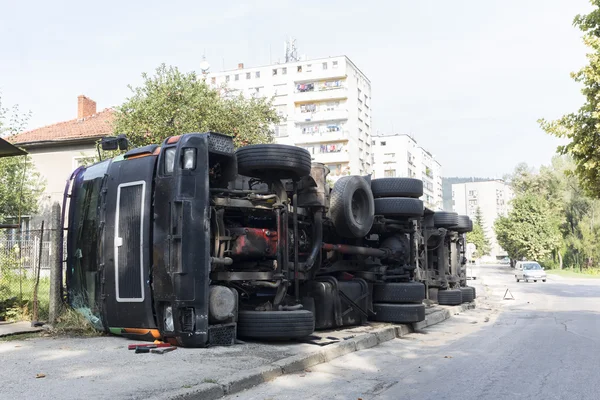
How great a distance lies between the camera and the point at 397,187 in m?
11.1

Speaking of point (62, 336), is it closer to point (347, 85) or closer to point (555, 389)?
point (555, 389)

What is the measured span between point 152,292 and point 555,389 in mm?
4838

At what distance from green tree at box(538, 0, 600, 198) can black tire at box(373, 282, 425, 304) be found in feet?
21.9

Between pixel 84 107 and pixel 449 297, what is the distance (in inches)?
1043

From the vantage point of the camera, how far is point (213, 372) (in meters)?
5.54

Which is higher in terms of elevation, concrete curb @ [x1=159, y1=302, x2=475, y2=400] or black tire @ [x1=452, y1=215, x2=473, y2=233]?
black tire @ [x1=452, y1=215, x2=473, y2=233]

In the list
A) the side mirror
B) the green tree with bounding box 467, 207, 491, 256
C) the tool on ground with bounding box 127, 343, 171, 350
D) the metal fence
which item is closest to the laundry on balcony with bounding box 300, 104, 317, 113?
the green tree with bounding box 467, 207, 491, 256

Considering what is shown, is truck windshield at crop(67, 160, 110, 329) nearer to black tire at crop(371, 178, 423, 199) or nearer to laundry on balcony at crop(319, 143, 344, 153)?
black tire at crop(371, 178, 423, 199)

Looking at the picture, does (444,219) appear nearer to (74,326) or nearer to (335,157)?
(74,326)

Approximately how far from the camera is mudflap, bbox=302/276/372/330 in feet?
28.8

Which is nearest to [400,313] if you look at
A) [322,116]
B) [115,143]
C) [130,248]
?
[130,248]

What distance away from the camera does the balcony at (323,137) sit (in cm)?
6869

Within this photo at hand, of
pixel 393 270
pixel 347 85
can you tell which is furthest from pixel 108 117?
pixel 347 85

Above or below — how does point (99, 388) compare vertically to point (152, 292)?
below
